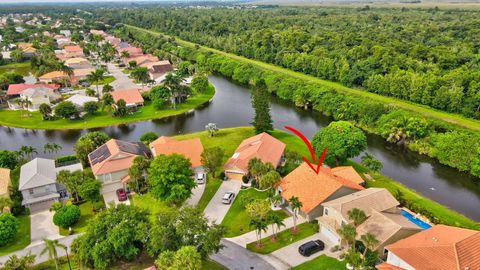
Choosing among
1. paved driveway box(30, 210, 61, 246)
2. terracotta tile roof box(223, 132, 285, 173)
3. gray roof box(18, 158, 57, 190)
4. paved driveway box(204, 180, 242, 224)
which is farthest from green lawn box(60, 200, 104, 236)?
terracotta tile roof box(223, 132, 285, 173)

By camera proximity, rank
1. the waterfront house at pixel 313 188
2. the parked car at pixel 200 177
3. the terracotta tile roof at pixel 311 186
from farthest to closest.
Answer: the parked car at pixel 200 177 → the terracotta tile roof at pixel 311 186 → the waterfront house at pixel 313 188

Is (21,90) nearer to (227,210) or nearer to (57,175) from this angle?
(57,175)

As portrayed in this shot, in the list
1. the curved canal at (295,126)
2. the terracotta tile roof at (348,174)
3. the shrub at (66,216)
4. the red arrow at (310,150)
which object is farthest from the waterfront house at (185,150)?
the terracotta tile roof at (348,174)

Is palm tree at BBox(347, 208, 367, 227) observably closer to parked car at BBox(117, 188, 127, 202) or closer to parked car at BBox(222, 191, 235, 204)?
parked car at BBox(222, 191, 235, 204)

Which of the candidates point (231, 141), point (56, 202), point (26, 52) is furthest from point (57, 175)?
point (26, 52)

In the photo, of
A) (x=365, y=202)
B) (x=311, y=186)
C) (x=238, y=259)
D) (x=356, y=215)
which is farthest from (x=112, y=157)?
(x=365, y=202)

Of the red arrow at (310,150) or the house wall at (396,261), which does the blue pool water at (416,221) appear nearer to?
the house wall at (396,261)
